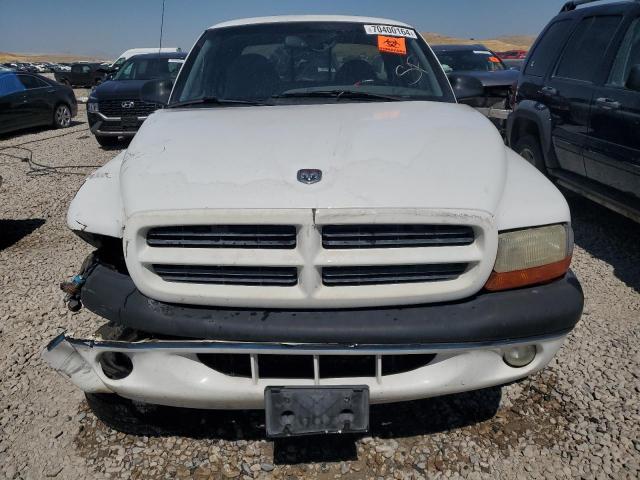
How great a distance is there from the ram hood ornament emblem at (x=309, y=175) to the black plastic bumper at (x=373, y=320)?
504 mm

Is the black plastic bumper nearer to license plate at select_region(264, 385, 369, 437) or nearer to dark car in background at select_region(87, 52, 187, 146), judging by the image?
license plate at select_region(264, 385, 369, 437)

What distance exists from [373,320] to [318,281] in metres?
0.25

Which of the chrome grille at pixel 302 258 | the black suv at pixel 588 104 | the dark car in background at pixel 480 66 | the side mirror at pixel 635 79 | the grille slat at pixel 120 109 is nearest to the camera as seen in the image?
the chrome grille at pixel 302 258

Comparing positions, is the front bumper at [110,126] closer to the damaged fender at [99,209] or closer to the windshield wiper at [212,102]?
the windshield wiper at [212,102]

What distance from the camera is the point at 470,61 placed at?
38.7ft

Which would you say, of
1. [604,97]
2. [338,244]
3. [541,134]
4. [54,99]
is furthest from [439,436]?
[54,99]

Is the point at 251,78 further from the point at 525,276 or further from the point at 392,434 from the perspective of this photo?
the point at 392,434

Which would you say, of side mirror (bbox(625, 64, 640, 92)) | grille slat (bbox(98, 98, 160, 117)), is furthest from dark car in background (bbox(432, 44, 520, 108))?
side mirror (bbox(625, 64, 640, 92))

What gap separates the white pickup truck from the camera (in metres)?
2.01

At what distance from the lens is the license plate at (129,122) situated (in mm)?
10039

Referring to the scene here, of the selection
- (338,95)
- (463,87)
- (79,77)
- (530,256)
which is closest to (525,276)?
(530,256)

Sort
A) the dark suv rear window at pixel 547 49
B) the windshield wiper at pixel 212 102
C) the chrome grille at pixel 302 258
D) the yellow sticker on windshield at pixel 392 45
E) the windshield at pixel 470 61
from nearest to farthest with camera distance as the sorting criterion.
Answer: the chrome grille at pixel 302 258, the windshield wiper at pixel 212 102, the yellow sticker on windshield at pixel 392 45, the dark suv rear window at pixel 547 49, the windshield at pixel 470 61

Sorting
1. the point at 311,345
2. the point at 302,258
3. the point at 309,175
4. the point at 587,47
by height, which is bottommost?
the point at 311,345

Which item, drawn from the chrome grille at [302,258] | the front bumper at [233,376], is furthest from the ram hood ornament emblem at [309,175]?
the front bumper at [233,376]
